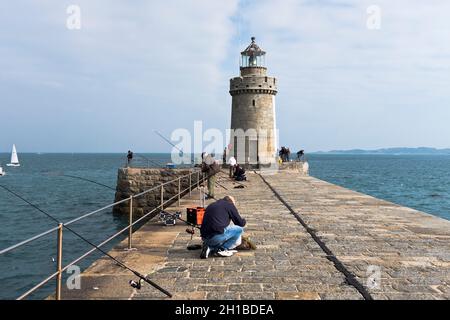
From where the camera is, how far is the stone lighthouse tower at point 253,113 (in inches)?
1292

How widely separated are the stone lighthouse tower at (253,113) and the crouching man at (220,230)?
1026 inches

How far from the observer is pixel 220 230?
21.9 ft

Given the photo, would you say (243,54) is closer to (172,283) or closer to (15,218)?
(15,218)

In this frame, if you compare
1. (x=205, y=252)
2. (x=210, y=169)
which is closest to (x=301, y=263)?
(x=205, y=252)

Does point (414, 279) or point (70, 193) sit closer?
point (414, 279)

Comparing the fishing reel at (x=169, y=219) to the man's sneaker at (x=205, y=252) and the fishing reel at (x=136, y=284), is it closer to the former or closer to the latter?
the man's sneaker at (x=205, y=252)

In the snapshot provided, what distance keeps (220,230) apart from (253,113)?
26738 millimetres

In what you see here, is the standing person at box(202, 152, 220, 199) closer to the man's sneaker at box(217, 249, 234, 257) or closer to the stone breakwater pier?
the stone breakwater pier

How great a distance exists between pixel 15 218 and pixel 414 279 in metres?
25.1

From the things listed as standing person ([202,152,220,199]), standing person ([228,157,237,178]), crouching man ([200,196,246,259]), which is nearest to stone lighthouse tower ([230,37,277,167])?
standing person ([228,157,237,178])

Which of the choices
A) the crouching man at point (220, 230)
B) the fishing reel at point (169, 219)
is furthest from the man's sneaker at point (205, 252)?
the fishing reel at point (169, 219)

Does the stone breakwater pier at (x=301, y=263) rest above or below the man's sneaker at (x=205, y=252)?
below

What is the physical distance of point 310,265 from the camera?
20.5 feet
